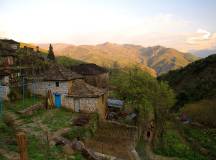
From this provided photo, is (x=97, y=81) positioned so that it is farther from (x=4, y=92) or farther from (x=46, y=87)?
(x=4, y=92)

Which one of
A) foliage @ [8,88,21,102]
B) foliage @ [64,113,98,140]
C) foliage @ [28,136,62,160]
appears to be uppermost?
foliage @ [8,88,21,102]

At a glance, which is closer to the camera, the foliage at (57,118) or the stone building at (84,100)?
the foliage at (57,118)

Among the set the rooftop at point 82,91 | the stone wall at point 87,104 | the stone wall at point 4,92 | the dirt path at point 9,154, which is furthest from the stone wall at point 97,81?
the dirt path at point 9,154

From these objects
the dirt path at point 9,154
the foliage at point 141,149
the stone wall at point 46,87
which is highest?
the stone wall at point 46,87

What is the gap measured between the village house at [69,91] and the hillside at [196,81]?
24885mm

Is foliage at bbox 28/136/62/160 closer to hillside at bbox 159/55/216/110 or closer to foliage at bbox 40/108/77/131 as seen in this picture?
foliage at bbox 40/108/77/131

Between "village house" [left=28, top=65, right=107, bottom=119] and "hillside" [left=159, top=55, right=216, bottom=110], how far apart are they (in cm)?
2489

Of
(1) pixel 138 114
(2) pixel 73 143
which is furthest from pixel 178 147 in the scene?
(2) pixel 73 143

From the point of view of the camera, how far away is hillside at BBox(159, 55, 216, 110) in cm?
4575

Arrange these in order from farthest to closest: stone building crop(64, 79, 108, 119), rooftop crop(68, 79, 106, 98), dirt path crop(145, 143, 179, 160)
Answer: rooftop crop(68, 79, 106, 98) → stone building crop(64, 79, 108, 119) → dirt path crop(145, 143, 179, 160)

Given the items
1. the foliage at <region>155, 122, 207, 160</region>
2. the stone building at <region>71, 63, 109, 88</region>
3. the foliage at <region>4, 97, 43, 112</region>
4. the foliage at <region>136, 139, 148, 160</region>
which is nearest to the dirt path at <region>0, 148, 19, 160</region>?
the foliage at <region>4, 97, 43, 112</region>

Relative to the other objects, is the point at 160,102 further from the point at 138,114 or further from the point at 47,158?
the point at 47,158

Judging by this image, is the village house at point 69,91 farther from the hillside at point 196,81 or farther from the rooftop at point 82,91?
the hillside at point 196,81

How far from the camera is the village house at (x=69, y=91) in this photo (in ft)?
81.6
